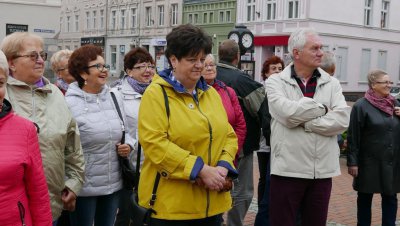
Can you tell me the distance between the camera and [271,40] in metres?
33.3

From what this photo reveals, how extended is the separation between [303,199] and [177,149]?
58.8 inches

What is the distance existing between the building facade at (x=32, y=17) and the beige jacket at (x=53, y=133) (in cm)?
685

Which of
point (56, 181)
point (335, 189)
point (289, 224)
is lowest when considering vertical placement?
point (335, 189)

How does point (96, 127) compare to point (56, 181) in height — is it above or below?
above

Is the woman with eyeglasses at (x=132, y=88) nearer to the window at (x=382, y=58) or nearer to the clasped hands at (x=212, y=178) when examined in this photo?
the clasped hands at (x=212, y=178)

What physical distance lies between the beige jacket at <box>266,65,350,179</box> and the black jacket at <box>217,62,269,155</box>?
0.99m

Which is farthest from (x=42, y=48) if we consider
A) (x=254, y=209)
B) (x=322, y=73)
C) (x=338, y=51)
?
(x=338, y=51)

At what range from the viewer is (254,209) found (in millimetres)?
6750

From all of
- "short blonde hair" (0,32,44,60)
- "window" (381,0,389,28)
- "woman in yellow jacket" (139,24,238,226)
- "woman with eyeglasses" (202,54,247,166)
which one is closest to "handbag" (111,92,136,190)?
"woman in yellow jacket" (139,24,238,226)

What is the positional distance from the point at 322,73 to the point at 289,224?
48.6 inches

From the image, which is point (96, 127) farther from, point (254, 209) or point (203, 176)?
point (254, 209)

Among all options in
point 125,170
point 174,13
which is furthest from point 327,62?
point 174,13

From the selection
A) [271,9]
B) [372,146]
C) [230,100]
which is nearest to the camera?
[230,100]

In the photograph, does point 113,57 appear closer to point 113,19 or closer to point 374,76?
point 113,19
